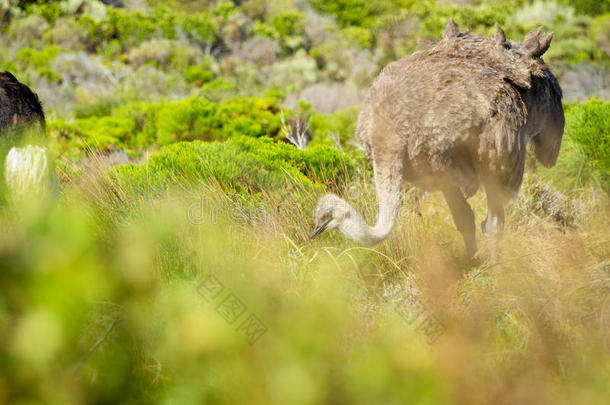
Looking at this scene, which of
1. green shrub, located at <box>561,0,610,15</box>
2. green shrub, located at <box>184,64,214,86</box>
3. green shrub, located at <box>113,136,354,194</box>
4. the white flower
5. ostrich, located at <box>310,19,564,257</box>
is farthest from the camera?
green shrub, located at <box>561,0,610,15</box>

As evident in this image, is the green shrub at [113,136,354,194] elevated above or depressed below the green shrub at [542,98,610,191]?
above

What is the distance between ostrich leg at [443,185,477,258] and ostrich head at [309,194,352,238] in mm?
1077

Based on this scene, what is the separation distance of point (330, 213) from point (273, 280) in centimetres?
201

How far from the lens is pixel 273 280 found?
1306 millimetres

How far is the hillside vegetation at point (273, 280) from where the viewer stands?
783 millimetres

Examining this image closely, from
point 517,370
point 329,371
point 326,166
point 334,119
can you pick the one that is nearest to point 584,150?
point 326,166

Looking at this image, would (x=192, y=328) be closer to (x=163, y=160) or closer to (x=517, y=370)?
(x=517, y=370)

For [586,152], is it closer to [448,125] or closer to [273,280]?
[448,125]

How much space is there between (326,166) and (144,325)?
13.4 feet

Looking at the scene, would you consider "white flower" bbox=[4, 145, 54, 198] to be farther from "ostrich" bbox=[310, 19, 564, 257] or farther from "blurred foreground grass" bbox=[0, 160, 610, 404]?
"blurred foreground grass" bbox=[0, 160, 610, 404]

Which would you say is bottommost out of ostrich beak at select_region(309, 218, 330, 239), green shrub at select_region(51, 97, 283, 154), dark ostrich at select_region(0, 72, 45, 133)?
green shrub at select_region(51, 97, 283, 154)

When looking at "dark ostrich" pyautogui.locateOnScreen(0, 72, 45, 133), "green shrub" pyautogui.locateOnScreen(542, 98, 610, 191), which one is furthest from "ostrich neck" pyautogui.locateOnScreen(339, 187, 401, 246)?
"green shrub" pyautogui.locateOnScreen(542, 98, 610, 191)

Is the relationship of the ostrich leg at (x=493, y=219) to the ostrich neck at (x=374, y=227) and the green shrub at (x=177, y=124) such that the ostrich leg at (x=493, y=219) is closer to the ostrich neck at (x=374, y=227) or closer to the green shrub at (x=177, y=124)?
the ostrich neck at (x=374, y=227)

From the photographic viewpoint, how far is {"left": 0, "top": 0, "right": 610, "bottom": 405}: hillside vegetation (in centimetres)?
78
